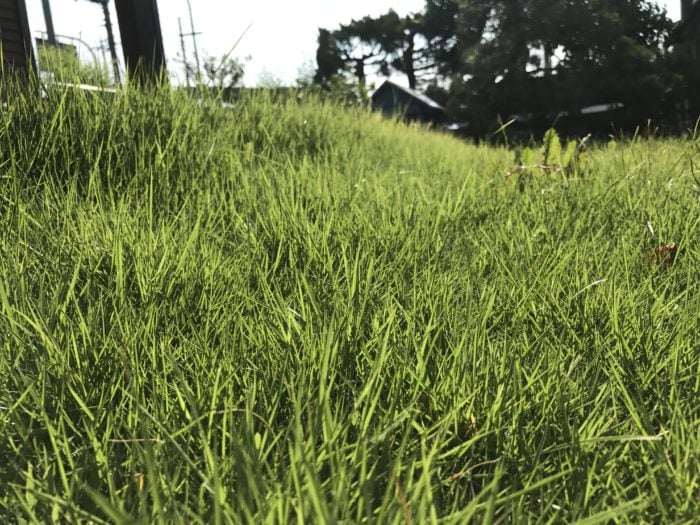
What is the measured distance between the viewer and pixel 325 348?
0.72m

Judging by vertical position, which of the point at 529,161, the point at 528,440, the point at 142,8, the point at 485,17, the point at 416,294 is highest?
the point at 485,17

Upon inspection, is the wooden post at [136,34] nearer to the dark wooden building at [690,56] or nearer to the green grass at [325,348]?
the green grass at [325,348]

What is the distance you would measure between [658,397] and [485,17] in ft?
72.3

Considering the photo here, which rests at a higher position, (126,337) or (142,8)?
(142,8)

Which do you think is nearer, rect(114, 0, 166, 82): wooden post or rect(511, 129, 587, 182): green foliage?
rect(511, 129, 587, 182): green foliage

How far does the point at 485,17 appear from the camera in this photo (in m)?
19.9

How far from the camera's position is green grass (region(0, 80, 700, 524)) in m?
0.58

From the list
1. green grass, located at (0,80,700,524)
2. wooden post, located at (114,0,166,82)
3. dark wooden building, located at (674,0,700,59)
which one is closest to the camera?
green grass, located at (0,80,700,524)

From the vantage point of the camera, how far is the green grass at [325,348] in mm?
575

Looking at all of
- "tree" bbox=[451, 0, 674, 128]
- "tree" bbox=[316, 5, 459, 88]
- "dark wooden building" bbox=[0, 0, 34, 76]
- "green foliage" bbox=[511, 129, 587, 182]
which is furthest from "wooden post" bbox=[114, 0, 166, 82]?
"tree" bbox=[316, 5, 459, 88]

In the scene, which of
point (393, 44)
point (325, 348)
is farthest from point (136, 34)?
point (393, 44)

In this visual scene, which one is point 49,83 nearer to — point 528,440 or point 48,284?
point 48,284

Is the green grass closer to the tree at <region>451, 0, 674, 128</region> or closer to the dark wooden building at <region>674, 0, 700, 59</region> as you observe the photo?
the dark wooden building at <region>674, 0, 700, 59</region>

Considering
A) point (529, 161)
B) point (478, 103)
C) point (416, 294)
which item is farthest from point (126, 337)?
point (478, 103)
